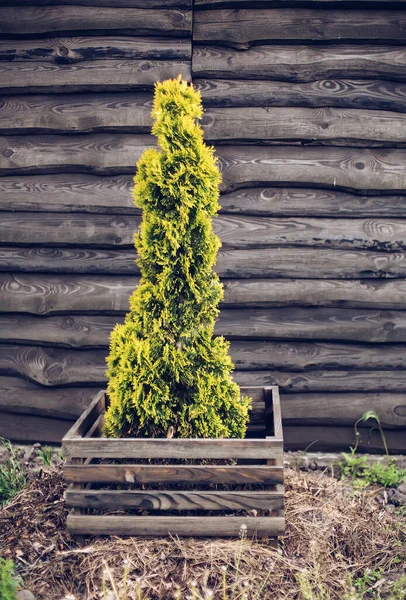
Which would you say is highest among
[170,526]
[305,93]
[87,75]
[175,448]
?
[87,75]

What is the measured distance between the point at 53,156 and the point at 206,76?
3.77ft

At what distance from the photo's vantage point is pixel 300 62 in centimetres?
376

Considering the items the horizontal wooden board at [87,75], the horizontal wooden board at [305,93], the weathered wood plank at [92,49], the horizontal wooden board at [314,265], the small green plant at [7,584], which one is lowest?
the small green plant at [7,584]

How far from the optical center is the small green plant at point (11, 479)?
11.4ft

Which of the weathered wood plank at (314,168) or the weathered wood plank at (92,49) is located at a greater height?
the weathered wood plank at (92,49)

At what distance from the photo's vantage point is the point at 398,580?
282 cm

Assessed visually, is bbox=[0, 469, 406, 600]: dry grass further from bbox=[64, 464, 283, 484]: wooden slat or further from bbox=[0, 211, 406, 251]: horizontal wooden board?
bbox=[0, 211, 406, 251]: horizontal wooden board

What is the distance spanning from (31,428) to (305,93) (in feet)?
9.83

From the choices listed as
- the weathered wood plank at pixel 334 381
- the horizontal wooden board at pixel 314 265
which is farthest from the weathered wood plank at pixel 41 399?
the weathered wood plank at pixel 334 381

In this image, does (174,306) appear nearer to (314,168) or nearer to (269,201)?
(269,201)

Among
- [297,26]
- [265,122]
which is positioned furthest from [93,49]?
[297,26]

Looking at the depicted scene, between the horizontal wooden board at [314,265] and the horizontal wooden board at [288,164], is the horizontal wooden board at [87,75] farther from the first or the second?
the horizontal wooden board at [314,265]

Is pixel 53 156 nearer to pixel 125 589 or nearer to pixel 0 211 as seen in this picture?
pixel 0 211

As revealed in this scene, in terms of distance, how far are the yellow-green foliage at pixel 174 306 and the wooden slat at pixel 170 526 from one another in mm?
413
